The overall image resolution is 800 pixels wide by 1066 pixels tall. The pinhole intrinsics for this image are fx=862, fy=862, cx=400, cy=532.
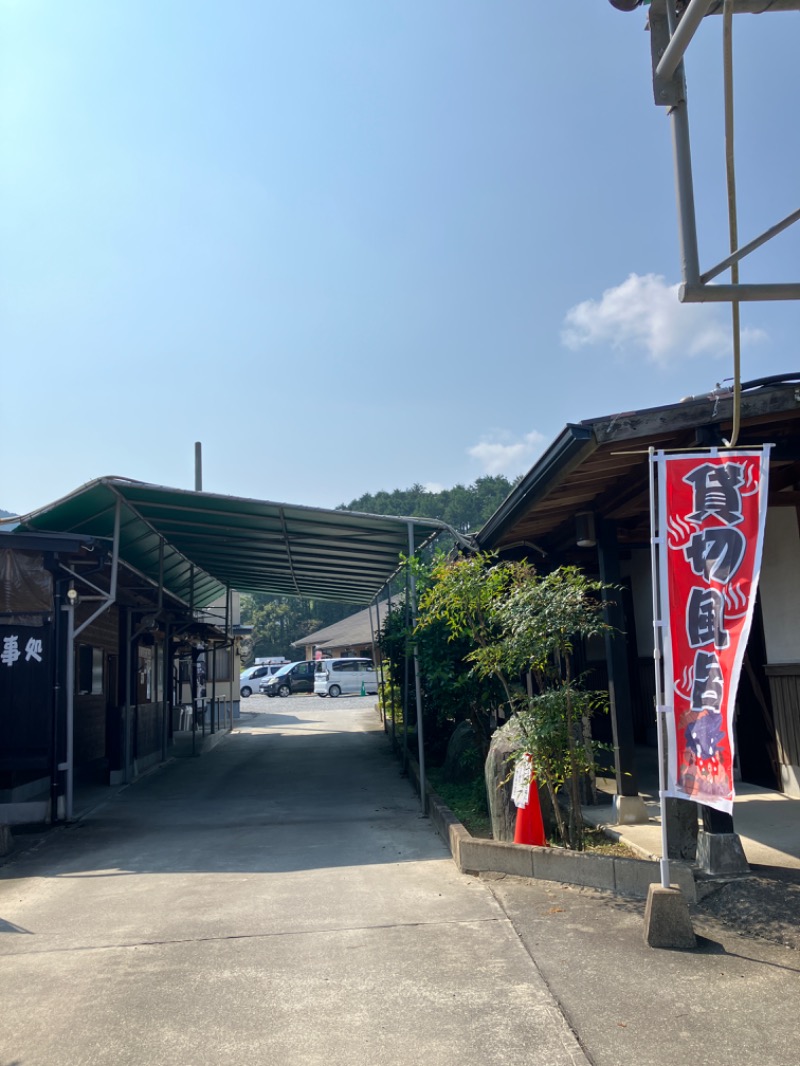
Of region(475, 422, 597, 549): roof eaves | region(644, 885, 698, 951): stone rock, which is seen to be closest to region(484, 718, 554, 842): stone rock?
region(475, 422, 597, 549): roof eaves

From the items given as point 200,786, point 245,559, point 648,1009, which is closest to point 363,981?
point 648,1009

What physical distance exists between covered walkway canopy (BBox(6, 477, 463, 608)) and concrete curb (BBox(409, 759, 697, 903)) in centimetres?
410

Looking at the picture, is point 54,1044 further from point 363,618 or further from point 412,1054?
point 363,618

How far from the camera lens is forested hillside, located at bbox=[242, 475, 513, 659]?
225ft

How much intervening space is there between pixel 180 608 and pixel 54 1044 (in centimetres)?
1292

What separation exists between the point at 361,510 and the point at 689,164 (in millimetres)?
73396

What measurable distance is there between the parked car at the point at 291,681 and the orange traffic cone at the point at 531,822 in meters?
37.2

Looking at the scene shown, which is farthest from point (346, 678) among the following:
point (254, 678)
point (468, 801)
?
point (468, 801)

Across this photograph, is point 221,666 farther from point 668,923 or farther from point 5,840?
point 668,923

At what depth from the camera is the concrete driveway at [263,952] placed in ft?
11.9

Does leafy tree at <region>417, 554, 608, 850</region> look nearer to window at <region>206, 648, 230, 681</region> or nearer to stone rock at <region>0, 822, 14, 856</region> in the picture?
stone rock at <region>0, 822, 14, 856</region>

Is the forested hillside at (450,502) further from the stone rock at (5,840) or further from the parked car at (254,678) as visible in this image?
the stone rock at (5,840)

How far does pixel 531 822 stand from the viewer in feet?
21.0

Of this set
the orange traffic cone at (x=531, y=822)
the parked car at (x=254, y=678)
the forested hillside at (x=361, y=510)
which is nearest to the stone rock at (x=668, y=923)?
the orange traffic cone at (x=531, y=822)
